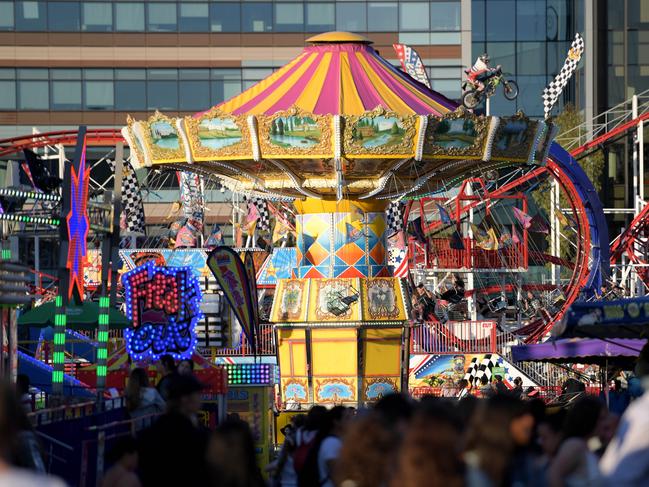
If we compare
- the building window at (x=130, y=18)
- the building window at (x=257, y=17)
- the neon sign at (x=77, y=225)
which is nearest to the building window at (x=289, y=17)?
the building window at (x=257, y=17)

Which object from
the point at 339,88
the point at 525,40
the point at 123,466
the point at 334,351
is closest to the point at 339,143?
the point at 339,88

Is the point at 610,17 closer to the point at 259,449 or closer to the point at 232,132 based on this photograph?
the point at 232,132

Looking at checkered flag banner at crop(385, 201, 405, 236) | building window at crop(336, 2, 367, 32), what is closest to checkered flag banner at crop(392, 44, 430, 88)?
checkered flag banner at crop(385, 201, 405, 236)

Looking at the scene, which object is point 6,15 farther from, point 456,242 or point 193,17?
point 456,242

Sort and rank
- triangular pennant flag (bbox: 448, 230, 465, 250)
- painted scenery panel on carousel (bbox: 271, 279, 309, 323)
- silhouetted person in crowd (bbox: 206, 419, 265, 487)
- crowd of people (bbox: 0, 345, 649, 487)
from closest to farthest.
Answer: crowd of people (bbox: 0, 345, 649, 487)
silhouetted person in crowd (bbox: 206, 419, 265, 487)
painted scenery panel on carousel (bbox: 271, 279, 309, 323)
triangular pennant flag (bbox: 448, 230, 465, 250)

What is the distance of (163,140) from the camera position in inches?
1084

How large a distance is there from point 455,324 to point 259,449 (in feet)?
47.4

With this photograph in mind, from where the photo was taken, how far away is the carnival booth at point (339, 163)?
26.3 m

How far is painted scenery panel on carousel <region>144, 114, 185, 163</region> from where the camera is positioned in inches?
1073

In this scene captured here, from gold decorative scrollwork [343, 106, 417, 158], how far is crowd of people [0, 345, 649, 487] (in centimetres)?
1367

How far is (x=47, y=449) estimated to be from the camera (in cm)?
1415

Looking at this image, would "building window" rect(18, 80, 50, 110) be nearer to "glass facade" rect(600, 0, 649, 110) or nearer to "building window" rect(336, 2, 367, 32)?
"building window" rect(336, 2, 367, 32)

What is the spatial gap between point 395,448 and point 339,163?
18.3m

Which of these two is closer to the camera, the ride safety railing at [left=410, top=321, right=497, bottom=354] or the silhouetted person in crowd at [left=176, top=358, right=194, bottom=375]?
the silhouetted person in crowd at [left=176, top=358, right=194, bottom=375]
